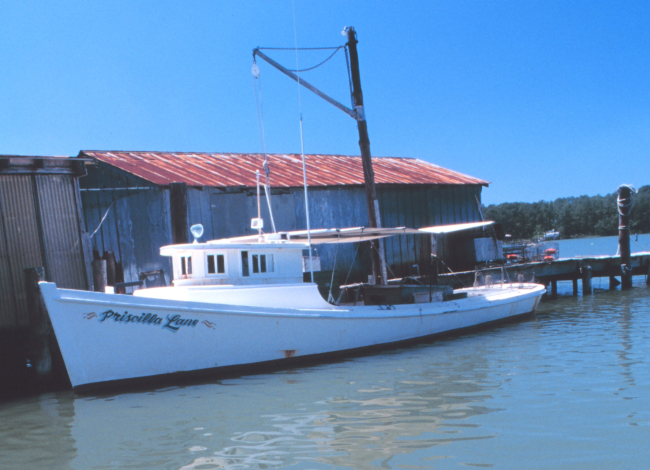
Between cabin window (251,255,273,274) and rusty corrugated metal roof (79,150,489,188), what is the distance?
5276 millimetres

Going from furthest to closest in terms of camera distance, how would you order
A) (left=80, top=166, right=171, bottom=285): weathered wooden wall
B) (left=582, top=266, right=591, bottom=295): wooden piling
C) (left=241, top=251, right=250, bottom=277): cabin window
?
(left=582, top=266, right=591, bottom=295): wooden piling
(left=80, top=166, right=171, bottom=285): weathered wooden wall
(left=241, top=251, right=250, bottom=277): cabin window

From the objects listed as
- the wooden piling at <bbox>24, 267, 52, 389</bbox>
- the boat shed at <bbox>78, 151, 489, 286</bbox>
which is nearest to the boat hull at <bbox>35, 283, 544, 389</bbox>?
the wooden piling at <bbox>24, 267, 52, 389</bbox>

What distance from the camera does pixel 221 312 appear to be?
10.0 metres

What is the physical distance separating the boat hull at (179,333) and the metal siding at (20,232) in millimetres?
3253

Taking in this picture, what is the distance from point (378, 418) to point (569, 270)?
64.5 ft

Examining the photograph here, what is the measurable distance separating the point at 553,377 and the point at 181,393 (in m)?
6.12

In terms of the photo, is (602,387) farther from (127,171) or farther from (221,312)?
(127,171)

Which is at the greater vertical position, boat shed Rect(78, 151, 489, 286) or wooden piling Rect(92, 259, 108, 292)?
boat shed Rect(78, 151, 489, 286)

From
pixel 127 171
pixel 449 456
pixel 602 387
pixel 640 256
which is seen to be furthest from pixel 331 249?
pixel 640 256

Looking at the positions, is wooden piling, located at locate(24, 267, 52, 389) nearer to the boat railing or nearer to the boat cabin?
the boat cabin

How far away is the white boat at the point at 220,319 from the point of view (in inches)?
363

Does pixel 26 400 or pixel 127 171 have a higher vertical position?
pixel 127 171

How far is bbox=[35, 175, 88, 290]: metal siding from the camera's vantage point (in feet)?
40.4

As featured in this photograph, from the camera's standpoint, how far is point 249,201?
679 inches
